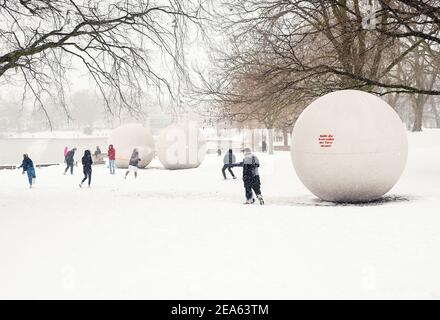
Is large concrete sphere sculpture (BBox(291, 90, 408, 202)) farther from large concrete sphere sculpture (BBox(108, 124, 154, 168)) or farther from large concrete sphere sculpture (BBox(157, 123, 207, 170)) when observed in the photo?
large concrete sphere sculpture (BBox(108, 124, 154, 168))

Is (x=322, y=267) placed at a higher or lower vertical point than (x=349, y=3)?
lower

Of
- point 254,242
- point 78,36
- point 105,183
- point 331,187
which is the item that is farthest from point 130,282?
point 105,183

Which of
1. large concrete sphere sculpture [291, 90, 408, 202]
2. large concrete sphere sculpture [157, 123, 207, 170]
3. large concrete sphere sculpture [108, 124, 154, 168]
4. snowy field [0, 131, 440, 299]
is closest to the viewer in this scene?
snowy field [0, 131, 440, 299]

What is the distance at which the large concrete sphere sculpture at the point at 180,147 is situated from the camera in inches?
1055

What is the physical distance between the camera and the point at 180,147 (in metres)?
27.2

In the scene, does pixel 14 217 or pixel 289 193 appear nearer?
pixel 14 217

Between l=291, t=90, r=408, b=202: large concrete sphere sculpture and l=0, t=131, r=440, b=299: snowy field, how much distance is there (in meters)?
0.70

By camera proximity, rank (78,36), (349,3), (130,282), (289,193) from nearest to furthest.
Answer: (130,282), (78,36), (289,193), (349,3)

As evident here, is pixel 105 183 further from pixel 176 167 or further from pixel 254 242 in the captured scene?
pixel 254 242

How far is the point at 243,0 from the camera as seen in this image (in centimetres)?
1894

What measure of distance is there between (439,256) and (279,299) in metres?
2.65

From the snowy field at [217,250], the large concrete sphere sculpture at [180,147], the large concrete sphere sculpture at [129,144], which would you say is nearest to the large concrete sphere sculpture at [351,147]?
the snowy field at [217,250]

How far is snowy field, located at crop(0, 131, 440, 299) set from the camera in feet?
17.5

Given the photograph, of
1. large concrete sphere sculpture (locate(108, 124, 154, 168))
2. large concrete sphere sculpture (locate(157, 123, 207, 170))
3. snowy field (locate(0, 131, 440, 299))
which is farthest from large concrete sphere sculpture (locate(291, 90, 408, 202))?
large concrete sphere sculpture (locate(108, 124, 154, 168))
